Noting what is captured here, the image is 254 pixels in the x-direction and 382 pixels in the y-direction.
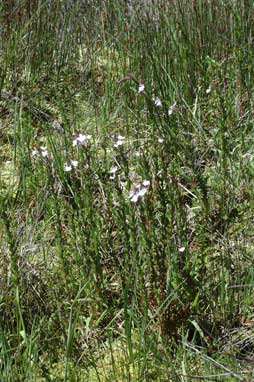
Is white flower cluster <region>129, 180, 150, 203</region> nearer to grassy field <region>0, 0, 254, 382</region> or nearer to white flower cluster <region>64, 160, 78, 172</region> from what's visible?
grassy field <region>0, 0, 254, 382</region>

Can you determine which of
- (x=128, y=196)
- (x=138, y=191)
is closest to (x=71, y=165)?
(x=128, y=196)

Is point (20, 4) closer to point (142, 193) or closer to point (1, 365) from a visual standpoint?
point (142, 193)

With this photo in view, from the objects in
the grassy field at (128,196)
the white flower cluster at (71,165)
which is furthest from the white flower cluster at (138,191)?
the white flower cluster at (71,165)

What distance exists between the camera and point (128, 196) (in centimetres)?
269

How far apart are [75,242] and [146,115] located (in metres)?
1.35

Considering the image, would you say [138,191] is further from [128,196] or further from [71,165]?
[71,165]

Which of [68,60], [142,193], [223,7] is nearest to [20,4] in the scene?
[68,60]

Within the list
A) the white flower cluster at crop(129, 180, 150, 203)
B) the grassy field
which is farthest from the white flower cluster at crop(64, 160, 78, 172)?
the white flower cluster at crop(129, 180, 150, 203)

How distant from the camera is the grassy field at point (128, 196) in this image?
7.53 feet

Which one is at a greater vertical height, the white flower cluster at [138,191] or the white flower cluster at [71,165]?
the white flower cluster at [71,165]

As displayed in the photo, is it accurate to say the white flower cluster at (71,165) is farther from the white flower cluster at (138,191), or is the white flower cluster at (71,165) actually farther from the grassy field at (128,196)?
the white flower cluster at (138,191)

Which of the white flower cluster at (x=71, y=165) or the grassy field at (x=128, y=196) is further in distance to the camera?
the white flower cluster at (x=71, y=165)

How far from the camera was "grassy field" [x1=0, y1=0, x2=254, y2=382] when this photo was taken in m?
2.29

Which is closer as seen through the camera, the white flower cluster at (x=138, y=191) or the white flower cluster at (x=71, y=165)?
the white flower cluster at (x=138, y=191)
